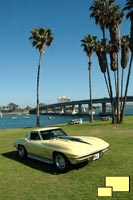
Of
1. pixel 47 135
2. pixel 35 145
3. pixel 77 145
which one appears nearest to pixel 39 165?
pixel 35 145

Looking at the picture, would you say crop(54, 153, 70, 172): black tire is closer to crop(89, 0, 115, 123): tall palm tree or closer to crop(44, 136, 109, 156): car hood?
crop(44, 136, 109, 156): car hood

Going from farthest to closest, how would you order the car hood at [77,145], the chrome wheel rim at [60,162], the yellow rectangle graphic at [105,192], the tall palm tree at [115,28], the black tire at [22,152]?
the tall palm tree at [115,28]
the black tire at [22,152]
the chrome wheel rim at [60,162]
the car hood at [77,145]
the yellow rectangle graphic at [105,192]

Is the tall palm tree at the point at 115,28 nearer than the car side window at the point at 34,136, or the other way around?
the car side window at the point at 34,136

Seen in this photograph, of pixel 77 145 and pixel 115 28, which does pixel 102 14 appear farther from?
pixel 77 145

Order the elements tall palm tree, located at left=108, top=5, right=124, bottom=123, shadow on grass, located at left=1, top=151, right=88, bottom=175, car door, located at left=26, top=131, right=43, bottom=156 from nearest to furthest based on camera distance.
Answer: shadow on grass, located at left=1, top=151, right=88, bottom=175
car door, located at left=26, top=131, right=43, bottom=156
tall palm tree, located at left=108, top=5, right=124, bottom=123

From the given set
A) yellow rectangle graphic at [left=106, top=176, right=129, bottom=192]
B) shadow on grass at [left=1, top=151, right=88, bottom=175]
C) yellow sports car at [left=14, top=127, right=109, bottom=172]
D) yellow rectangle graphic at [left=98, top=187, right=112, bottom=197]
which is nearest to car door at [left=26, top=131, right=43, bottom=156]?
yellow sports car at [left=14, top=127, right=109, bottom=172]

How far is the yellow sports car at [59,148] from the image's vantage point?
8.29 meters

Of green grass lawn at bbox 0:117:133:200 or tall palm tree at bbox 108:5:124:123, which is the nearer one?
green grass lawn at bbox 0:117:133:200

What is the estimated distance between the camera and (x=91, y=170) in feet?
27.7

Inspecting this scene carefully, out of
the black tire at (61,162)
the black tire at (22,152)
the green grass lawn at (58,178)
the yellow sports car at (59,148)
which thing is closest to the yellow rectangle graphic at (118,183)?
the green grass lawn at (58,178)

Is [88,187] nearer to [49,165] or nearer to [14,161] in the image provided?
[49,165]

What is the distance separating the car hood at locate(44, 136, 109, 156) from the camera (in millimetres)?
8273

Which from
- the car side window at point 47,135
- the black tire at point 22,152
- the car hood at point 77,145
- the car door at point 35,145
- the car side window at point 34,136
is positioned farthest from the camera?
the black tire at point 22,152

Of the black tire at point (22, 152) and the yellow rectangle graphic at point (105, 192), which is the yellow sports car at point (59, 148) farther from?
the yellow rectangle graphic at point (105, 192)
